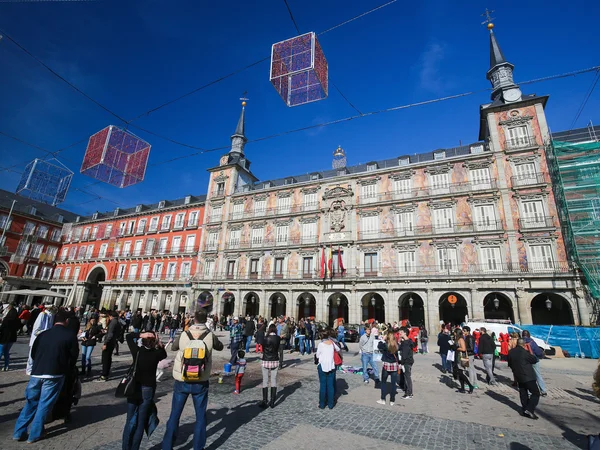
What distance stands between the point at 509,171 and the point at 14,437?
93.6ft

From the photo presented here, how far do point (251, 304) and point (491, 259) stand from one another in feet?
72.8

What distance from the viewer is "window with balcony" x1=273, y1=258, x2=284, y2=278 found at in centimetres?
2894

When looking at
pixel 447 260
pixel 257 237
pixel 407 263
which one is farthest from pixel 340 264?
pixel 257 237

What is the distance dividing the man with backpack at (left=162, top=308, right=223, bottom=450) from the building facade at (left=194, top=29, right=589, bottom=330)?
2136 cm

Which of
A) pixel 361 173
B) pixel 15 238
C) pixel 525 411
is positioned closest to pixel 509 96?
pixel 361 173

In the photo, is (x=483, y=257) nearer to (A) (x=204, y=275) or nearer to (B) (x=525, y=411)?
(B) (x=525, y=411)

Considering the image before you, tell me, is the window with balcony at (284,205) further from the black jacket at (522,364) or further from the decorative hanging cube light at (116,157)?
the black jacket at (522,364)

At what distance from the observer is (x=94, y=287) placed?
41500 millimetres

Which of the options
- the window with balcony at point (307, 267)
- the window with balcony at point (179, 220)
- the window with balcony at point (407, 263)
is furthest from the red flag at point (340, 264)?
the window with balcony at point (179, 220)

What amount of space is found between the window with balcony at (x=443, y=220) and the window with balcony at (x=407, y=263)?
9.41 feet

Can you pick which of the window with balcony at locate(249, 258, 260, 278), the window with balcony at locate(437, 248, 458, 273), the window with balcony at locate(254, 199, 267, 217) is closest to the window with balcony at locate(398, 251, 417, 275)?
the window with balcony at locate(437, 248, 458, 273)

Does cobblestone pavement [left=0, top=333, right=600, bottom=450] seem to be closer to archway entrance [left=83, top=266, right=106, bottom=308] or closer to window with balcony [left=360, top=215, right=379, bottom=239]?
window with balcony [left=360, top=215, right=379, bottom=239]

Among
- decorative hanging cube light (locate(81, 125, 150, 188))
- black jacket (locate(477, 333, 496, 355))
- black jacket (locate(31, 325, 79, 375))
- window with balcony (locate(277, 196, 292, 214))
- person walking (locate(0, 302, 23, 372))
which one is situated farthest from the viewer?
window with balcony (locate(277, 196, 292, 214))

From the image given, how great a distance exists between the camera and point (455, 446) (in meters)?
4.48
